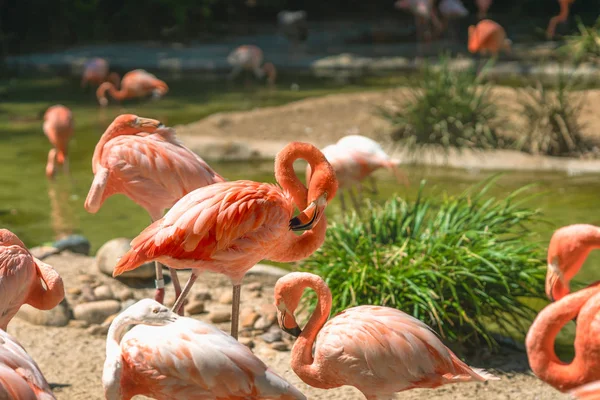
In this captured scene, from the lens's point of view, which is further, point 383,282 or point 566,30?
point 566,30

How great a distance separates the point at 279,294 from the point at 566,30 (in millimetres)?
17335

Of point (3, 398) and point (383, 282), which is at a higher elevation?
point (3, 398)

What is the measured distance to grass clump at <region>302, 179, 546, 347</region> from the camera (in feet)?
14.9

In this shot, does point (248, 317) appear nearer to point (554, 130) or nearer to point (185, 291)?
point (185, 291)

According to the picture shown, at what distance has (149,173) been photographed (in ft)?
15.0

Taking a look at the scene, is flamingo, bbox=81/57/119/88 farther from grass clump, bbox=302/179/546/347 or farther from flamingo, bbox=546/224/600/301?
flamingo, bbox=546/224/600/301

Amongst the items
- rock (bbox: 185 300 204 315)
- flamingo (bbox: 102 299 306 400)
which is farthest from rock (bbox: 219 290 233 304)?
flamingo (bbox: 102 299 306 400)

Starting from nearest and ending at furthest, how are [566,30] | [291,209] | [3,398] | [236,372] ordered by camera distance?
[3,398] < [236,372] < [291,209] < [566,30]

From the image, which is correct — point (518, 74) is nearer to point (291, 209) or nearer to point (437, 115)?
point (437, 115)

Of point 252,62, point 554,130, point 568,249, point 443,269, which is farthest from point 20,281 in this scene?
point 252,62

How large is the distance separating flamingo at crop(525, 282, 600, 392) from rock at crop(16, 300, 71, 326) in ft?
9.44

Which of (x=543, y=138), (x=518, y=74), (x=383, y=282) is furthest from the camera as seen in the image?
(x=518, y=74)

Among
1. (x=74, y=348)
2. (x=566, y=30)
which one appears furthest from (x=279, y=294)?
(x=566, y=30)

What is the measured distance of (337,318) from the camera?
3.59 m
